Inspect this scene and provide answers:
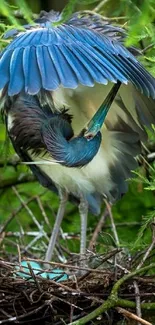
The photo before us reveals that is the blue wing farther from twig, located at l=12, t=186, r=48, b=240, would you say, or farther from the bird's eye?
twig, located at l=12, t=186, r=48, b=240

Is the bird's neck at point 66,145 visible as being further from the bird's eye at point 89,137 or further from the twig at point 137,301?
the twig at point 137,301

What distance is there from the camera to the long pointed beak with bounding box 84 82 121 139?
3.36 m

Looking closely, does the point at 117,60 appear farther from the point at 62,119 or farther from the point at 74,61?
the point at 62,119

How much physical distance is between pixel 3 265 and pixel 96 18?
1.26 m

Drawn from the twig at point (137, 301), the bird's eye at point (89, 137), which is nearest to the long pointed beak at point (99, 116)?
the bird's eye at point (89, 137)

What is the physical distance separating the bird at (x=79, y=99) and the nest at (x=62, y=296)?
0.64 m

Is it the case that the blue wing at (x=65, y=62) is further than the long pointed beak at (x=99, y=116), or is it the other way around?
the long pointed beak at (x=99, y=116)

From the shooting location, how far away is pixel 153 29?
2.07 metres

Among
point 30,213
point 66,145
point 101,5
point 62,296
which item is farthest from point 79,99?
point 62,296

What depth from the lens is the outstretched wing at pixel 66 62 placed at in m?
2.66

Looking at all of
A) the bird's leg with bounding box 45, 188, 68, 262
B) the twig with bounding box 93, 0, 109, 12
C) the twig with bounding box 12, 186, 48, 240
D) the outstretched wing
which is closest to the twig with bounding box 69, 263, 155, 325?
the outstretched wing

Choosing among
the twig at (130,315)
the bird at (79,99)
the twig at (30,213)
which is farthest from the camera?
the twig at (30,213)

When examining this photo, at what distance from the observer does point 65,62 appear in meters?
2.84

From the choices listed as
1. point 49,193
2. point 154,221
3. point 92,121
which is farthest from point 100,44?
point 49,193
